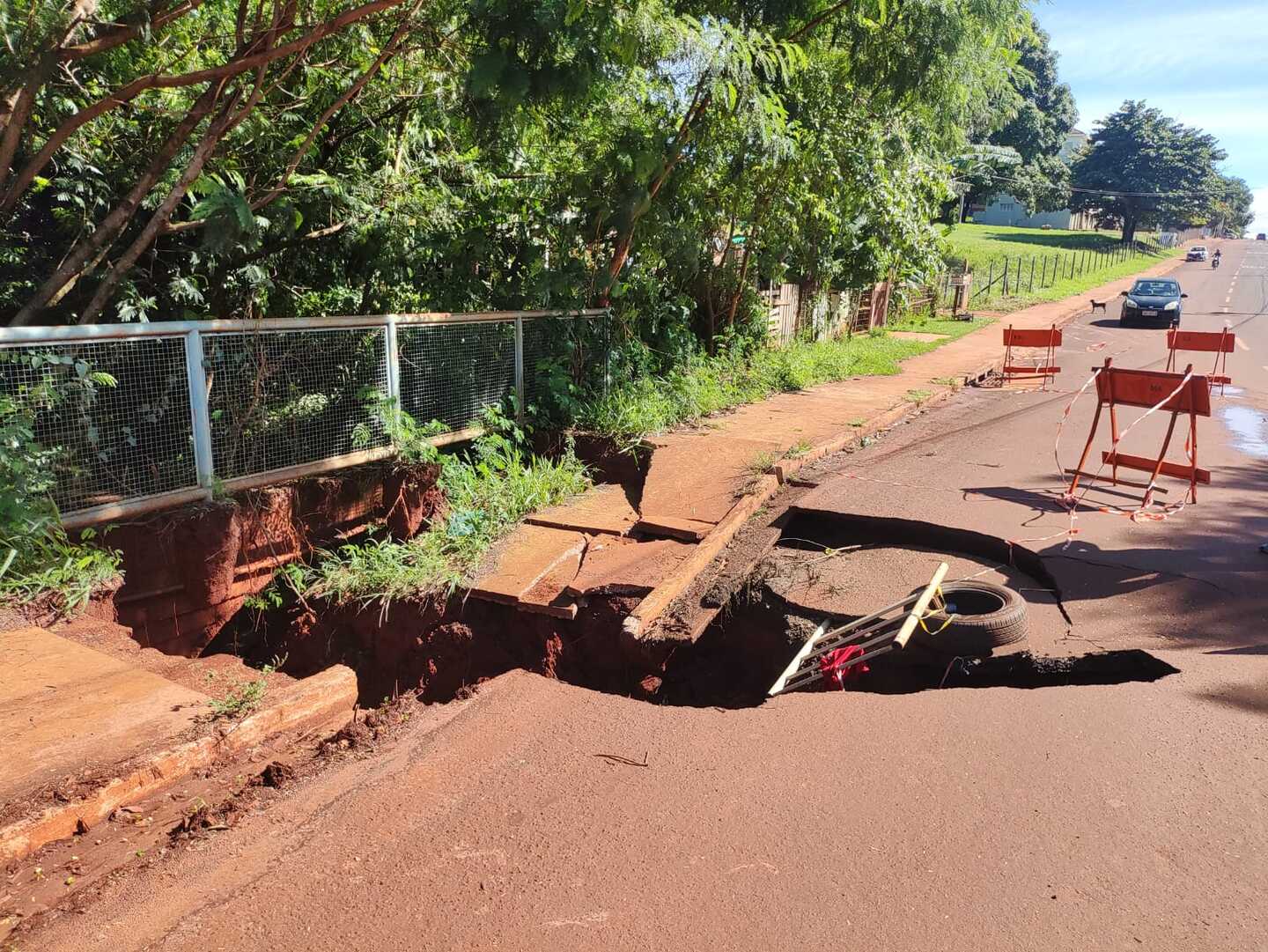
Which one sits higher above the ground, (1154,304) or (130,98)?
(130,98)

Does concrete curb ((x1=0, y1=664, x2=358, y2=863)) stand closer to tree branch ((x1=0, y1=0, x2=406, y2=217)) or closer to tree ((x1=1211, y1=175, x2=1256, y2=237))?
tree branch ((x1=0, y1=0, x2=406, y2=217))

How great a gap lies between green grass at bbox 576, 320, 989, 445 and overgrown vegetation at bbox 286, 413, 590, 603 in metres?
0.90

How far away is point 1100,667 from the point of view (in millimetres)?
4914

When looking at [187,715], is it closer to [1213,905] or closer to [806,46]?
[1213,905]

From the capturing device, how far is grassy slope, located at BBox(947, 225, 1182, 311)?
1409 inches

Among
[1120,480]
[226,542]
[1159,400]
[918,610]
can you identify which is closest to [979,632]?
[918,610]

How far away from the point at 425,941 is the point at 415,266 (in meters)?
7.78

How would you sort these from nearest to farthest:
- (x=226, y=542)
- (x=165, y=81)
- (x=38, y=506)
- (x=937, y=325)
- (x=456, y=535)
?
1. (x=38, y=506)
2. (x=165, y=81)
3. (x=226, y=542)
4. (x=456, y=535)
5. (x=937, y=325)

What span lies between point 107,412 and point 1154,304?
1224 inches

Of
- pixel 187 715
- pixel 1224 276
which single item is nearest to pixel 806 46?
pixel 187 715

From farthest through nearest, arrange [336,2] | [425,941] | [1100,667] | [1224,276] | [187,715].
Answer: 1. [1224,276]
2. [336,2]
3. [1100,667]
4. [187,715]
5. [425,941]

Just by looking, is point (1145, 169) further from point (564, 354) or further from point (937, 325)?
point (564, 354)

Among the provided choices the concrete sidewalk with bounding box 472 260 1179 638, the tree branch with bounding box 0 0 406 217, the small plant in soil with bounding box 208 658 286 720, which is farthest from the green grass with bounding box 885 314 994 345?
the small plant in soil with bounding box 208 658 286 720

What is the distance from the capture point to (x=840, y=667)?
492 cm
